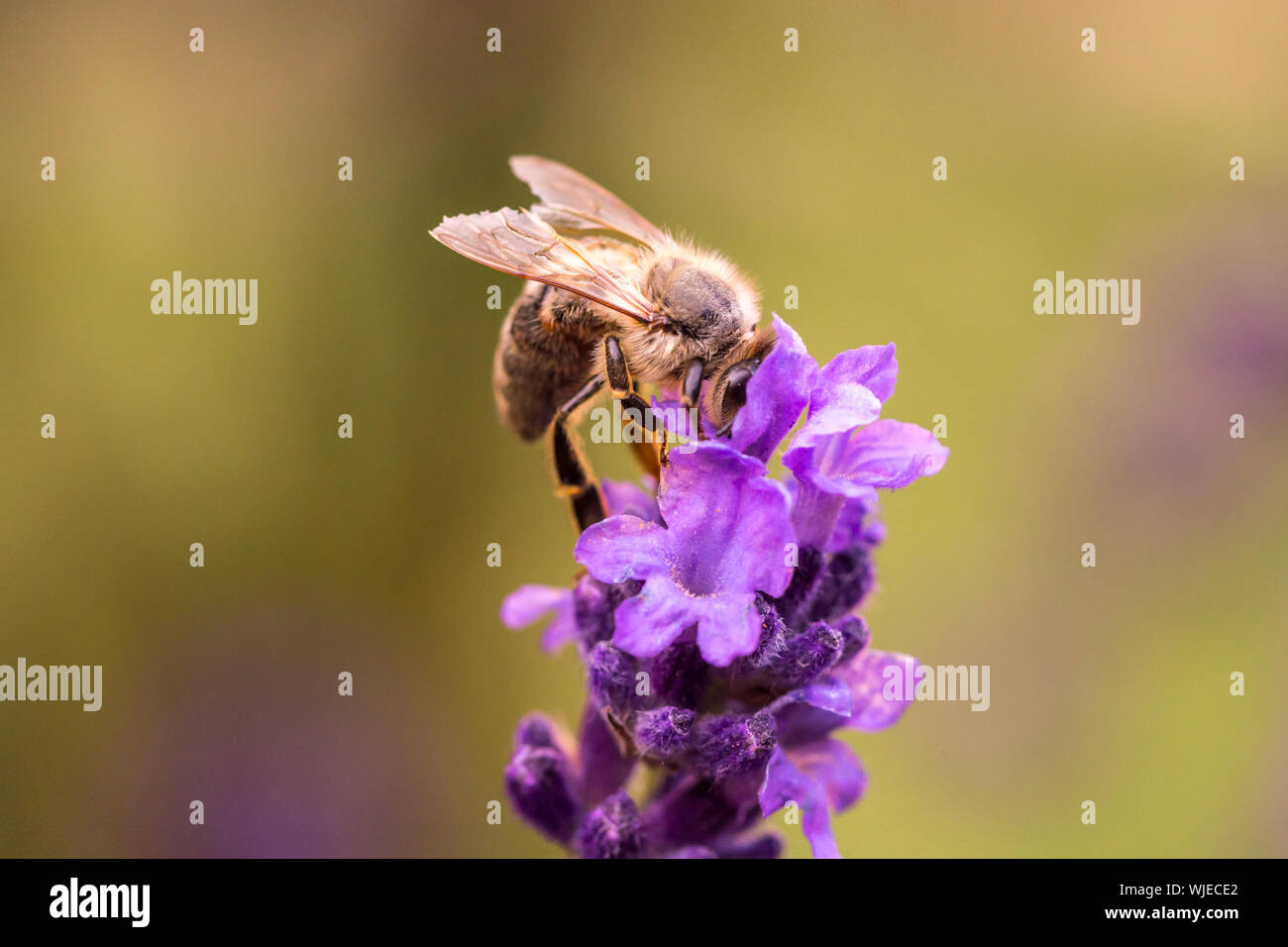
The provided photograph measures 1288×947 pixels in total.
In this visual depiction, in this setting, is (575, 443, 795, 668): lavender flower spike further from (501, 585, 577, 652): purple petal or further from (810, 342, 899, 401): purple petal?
(501, 585, 577, 652): purple petal

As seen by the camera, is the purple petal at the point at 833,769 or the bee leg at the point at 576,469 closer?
the purple petal at the point at 833,769

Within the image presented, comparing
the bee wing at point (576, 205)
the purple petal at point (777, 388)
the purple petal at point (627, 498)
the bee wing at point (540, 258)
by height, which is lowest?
the purple petal at point (627, 498)

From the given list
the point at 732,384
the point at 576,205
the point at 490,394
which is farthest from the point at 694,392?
the point at 490,394

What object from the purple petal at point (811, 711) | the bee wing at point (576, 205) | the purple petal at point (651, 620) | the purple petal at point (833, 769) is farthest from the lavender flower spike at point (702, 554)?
the bee wing at point (576, 205)

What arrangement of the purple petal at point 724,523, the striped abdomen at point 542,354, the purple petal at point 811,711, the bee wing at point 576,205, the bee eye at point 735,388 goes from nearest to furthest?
the purple petal at point 724,523 < the purple petal at point 811,711 < the bee eye at point 735,388 < the striped abdomen at point 542,354 < the bee wing at point 576,205

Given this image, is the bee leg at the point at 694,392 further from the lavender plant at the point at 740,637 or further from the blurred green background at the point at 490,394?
the blurred green background at the point at 490,394

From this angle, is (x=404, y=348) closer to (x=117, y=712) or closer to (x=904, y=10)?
(x=117, y=712)
